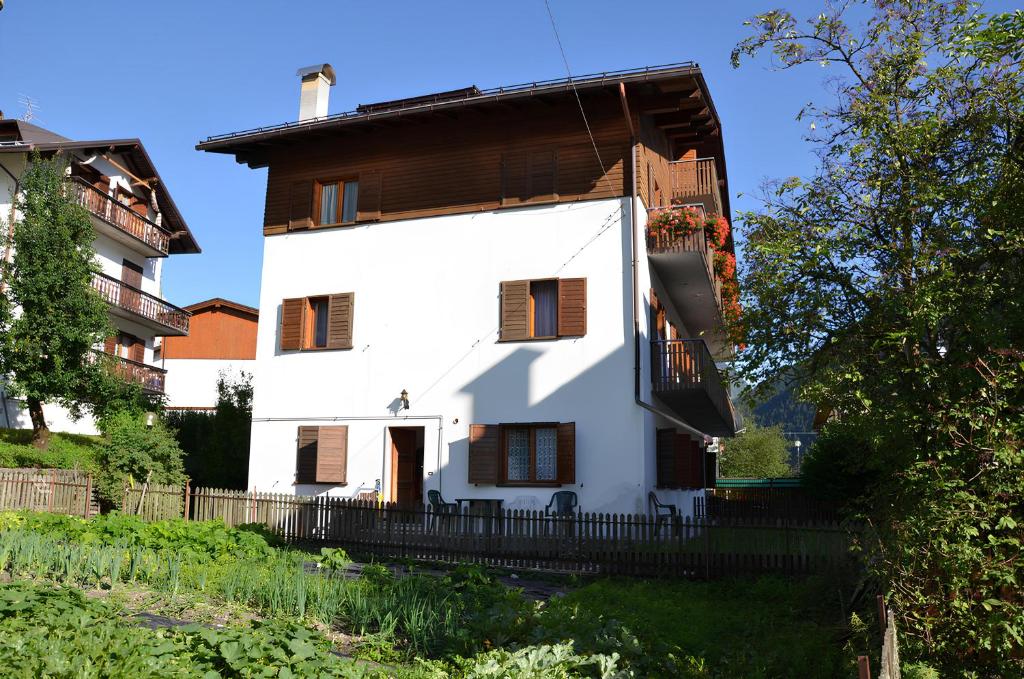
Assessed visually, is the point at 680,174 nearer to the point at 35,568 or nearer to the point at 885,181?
the point at 885,181

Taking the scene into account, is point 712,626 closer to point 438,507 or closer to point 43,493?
point 438,507

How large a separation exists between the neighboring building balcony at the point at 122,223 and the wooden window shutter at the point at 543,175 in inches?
603

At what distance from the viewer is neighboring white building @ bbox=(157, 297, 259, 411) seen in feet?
136

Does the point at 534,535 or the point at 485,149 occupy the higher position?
the point at 485,149

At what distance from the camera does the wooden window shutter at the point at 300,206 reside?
778 inches

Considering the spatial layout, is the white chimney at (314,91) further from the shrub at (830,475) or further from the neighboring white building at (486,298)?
the shrub at (830,475)

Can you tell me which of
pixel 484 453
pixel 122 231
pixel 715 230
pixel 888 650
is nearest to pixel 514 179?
pixel 715 230

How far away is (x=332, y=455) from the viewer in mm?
18203

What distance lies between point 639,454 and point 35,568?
10.0 meters

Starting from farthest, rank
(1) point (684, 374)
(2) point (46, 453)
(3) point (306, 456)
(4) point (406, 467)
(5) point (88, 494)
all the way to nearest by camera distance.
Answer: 1. (2) point (46, 453)
2. (3) point (306, 456)
3. (4) point (406, 467)
4. (1) point (684, 374)
5. (5) point (88, 494)

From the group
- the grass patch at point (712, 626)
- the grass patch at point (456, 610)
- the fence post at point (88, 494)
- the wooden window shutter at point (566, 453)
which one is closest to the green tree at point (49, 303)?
the fence post at point (88, 494)

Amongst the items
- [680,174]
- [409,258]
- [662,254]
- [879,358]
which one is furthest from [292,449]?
[879,358]

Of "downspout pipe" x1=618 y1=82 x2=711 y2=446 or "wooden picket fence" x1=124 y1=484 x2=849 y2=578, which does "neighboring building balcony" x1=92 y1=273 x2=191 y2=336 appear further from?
"downspout pipe" x1=618 y1=82 x2=711 y2=446

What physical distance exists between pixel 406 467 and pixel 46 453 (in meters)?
10.6
